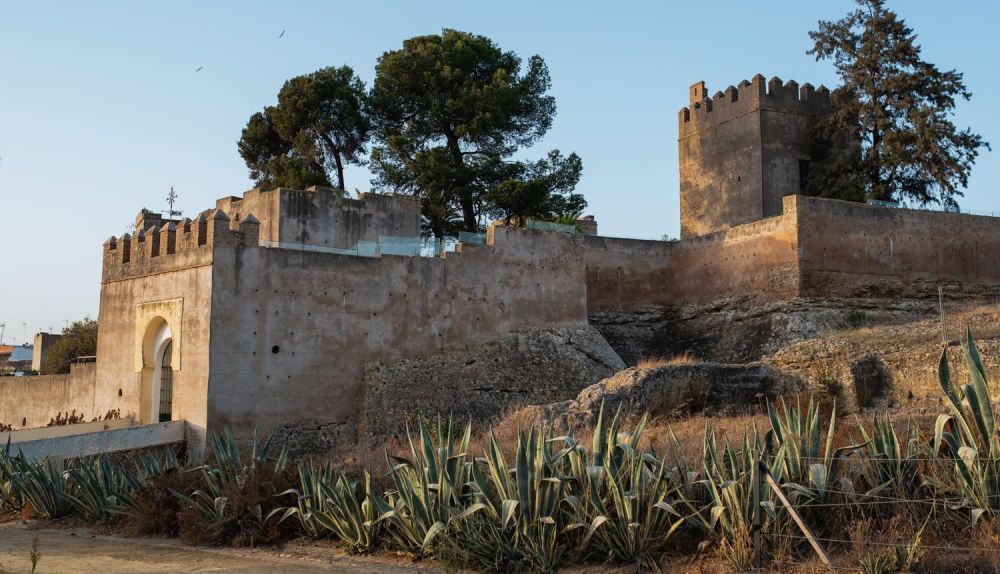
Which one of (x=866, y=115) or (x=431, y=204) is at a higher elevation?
(x=866, y=115)

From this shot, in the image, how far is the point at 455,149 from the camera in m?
29.8

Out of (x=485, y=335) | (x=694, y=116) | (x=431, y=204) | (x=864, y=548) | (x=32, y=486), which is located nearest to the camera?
(x=864, y=548)

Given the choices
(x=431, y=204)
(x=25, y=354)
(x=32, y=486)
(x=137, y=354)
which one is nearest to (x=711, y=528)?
(x=32, y=486)

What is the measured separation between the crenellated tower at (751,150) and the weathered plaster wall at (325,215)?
11.2 meters

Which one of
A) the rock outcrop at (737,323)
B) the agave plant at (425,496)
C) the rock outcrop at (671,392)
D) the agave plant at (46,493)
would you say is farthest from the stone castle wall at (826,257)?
the agave plant at (425,496)

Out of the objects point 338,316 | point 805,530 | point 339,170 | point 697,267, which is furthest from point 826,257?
point 805,530

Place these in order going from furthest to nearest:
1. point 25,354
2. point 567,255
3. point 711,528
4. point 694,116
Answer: point 25,354 → point 694,116 → point 567,255 → point 711,528

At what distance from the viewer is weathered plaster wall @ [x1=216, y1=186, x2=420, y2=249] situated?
22391 millimetres

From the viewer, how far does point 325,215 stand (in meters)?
22.9

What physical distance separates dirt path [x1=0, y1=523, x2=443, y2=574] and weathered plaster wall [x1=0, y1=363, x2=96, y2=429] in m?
11.7

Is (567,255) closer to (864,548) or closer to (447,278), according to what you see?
(447,278)

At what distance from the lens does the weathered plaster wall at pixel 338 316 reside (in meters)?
19.0

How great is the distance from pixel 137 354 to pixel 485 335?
7.75 metres

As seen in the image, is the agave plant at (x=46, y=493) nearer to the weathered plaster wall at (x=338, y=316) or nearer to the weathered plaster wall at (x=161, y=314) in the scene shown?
the weathered plaster wall at (x=161, y=314)
